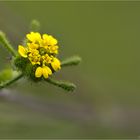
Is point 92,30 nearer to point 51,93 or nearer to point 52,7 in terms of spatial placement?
point 52,7

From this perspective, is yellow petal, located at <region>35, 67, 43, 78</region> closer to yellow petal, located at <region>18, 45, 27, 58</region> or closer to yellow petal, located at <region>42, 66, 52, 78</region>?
yellow petal, located at <region>42, 66, 52, 78</region>

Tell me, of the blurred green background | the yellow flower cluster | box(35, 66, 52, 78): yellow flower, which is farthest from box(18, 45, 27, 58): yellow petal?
the blurred green background

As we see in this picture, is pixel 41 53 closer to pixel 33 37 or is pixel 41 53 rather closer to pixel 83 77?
pixel 33 37

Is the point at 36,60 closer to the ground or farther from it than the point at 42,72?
farther from it

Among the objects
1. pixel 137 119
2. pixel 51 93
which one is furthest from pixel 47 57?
pixel 137 119

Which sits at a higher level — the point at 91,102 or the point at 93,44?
the point at 93,44

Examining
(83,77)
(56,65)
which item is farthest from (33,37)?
(83,77)

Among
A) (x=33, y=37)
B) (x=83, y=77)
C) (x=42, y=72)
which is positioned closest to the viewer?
(x=42, y=72)
